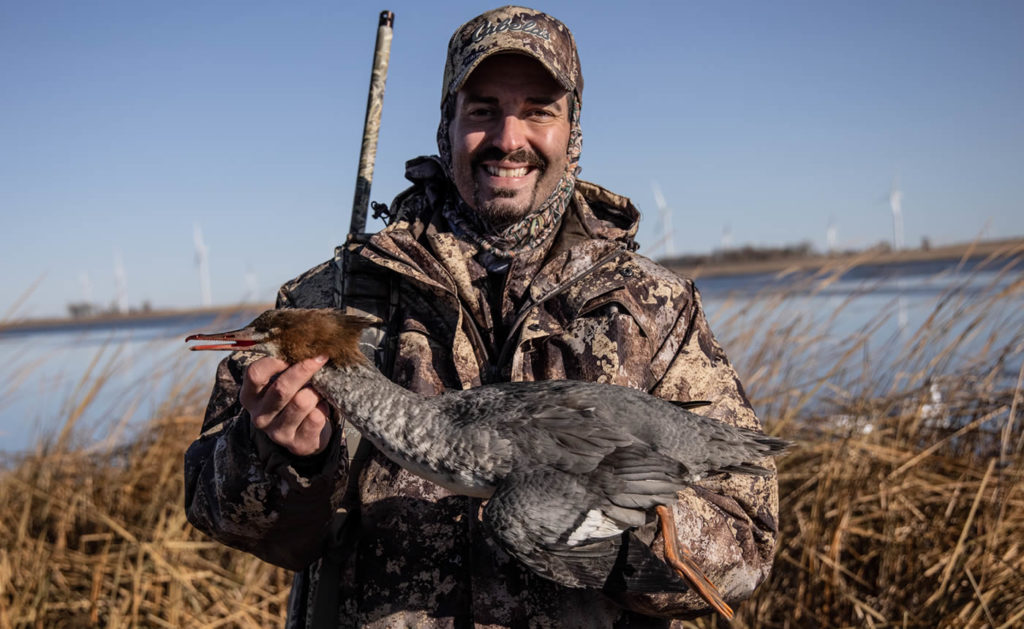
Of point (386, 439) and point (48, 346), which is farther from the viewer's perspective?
point (48, 346)

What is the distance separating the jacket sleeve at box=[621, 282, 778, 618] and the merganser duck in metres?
0.09

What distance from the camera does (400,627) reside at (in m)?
2.49

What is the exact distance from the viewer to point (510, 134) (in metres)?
2.94

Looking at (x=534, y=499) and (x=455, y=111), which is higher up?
(x=455, y=111)

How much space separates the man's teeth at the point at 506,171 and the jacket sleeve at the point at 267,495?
1.14 meters

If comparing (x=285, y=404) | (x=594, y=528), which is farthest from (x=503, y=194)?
(x=594, y=528)

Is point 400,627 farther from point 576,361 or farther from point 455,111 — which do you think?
point 455,111

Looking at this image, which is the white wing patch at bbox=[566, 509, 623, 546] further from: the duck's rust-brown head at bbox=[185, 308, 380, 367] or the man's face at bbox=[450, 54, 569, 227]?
the man's face at bbox=[450, 54, 569, 227]

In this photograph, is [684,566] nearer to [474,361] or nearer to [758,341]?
[474,361]

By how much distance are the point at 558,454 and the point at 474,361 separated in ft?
1.93

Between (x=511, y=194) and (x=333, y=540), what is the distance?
4.53 feet

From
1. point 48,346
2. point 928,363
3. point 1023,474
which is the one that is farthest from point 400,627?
point 48,346

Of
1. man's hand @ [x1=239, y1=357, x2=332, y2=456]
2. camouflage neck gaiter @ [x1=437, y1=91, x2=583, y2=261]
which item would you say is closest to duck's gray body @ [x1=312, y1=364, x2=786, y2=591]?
man's hand @ [x1=239, y1=357, x2=332, y2=456]

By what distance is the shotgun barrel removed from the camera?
354 centimetres
